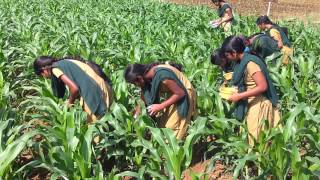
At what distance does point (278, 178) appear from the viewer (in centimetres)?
303

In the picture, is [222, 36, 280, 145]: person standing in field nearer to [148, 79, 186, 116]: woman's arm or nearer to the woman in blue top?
[148, 79, 186, 116]: woman's arm

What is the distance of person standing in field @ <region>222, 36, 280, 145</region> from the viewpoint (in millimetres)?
3539

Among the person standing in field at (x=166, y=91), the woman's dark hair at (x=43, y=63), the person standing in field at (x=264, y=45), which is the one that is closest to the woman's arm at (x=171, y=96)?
the person standing in field at (x=166, y=91)

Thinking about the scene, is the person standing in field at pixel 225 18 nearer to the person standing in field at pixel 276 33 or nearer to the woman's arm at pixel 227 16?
the woman's arm at pixel 227 16

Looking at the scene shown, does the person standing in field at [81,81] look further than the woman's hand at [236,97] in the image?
Yes

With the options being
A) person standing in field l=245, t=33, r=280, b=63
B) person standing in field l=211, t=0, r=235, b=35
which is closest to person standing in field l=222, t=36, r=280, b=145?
person standing in field l=245, t=33, r=280, b=63

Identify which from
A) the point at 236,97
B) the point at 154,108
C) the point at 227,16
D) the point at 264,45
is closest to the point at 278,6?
the point at 227,16

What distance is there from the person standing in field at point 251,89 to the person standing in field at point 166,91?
1.22ft

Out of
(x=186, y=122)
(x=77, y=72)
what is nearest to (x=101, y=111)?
(x=77, y=72)

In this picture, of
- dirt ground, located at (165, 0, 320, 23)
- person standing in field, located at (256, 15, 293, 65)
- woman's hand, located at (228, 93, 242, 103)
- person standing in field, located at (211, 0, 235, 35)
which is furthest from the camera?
dirt ground, located at (165, 0, 320, 23)

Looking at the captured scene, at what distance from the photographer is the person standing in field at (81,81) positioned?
150 inches

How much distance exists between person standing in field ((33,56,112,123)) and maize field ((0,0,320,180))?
192 mm

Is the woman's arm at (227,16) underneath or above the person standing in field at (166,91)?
above

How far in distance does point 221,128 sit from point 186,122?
14.2 inches
